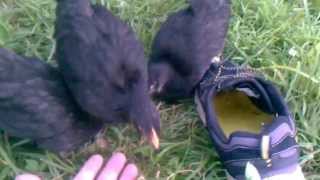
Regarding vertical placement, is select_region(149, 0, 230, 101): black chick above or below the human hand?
above

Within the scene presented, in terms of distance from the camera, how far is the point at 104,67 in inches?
93.4

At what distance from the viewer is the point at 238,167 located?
249cm

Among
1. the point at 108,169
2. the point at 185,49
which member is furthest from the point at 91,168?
the point at 185,49

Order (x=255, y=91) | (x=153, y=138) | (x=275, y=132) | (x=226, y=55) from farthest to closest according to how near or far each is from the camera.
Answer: (x=226, y=55)
(x=255, y=91)
(x=275, y=132)
(x=153, y=138)

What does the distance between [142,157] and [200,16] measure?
0.58 m

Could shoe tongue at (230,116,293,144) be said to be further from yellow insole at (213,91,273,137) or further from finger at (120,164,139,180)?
finger at (120,164,139,180)

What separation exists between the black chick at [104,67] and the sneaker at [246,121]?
27cm

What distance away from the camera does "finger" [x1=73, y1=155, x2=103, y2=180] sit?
8.08ft

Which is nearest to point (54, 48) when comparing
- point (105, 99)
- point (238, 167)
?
point (105, 99)

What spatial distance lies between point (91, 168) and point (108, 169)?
0.06m

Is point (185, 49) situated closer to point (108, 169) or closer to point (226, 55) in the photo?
point (226, 55)

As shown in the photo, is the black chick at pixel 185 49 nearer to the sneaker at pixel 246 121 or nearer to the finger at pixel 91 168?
the sneaker at pixel 246 121

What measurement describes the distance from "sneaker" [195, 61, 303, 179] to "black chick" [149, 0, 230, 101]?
0.23 feet

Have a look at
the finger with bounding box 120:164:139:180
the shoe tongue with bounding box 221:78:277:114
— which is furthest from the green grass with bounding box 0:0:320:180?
the shoe tongue with bounding box 221:78:277:114
